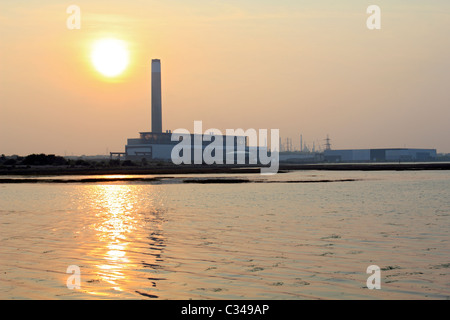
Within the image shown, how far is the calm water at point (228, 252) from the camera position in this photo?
1445cm

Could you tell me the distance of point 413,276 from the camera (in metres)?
15.8

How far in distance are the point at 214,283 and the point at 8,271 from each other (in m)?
6.60

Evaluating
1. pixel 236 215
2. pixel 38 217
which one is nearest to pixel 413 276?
pixel 236 215

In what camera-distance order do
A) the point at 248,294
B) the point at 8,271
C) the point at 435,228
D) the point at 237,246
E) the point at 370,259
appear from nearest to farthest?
the point at 248,294 < the point at 8,271 < the point at 370,259 < the point at 237,246 < the point at 435,228

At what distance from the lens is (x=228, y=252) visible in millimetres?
20281

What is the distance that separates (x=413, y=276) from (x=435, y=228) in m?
11.1

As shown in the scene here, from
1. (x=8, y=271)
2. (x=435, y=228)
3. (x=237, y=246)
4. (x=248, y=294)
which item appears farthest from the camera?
(x=435, y=228)

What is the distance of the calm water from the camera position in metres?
14.4

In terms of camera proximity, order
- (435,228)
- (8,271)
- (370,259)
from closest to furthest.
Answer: (8,271)
(370,259)
(435,228)

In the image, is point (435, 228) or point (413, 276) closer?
point (413, 276)

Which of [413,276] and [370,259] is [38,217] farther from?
[413,276]
